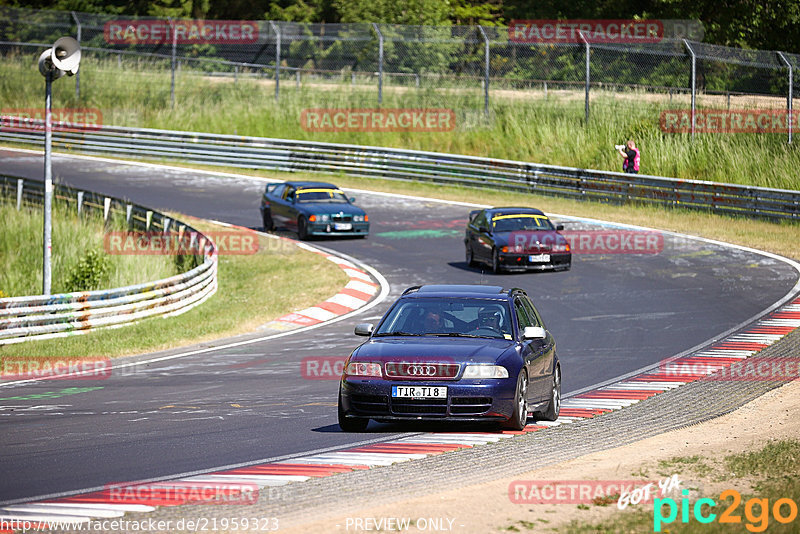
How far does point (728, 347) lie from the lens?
17.8m

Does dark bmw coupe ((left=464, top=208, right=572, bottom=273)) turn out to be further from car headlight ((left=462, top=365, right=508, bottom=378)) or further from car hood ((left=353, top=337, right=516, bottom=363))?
car headlight ((left=462, top=365, right=508, bottom=378))

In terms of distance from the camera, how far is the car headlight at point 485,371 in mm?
10953

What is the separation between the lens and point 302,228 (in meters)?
30.5

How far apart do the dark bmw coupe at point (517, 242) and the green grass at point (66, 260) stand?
Result: 6.96 meters

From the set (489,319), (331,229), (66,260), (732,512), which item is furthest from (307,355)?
(331,229)

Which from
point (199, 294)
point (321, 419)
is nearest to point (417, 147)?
point (199, 294)

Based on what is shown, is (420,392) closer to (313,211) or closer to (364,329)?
(364,329)

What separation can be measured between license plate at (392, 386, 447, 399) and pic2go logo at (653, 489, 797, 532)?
3141mm

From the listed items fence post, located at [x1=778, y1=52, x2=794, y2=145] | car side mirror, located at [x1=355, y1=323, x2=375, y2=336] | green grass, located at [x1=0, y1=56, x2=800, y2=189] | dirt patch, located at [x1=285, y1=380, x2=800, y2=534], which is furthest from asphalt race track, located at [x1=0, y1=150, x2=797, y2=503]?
fence post, located at [x1=778, y1=52, x2=794, y2=145]

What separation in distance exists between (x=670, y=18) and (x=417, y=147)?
19155mm

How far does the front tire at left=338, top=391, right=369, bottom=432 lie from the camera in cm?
1128

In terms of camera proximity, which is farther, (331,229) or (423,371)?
(331,229)

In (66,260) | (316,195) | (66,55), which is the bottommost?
(66,260)

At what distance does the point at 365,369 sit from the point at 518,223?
15.2 meters
